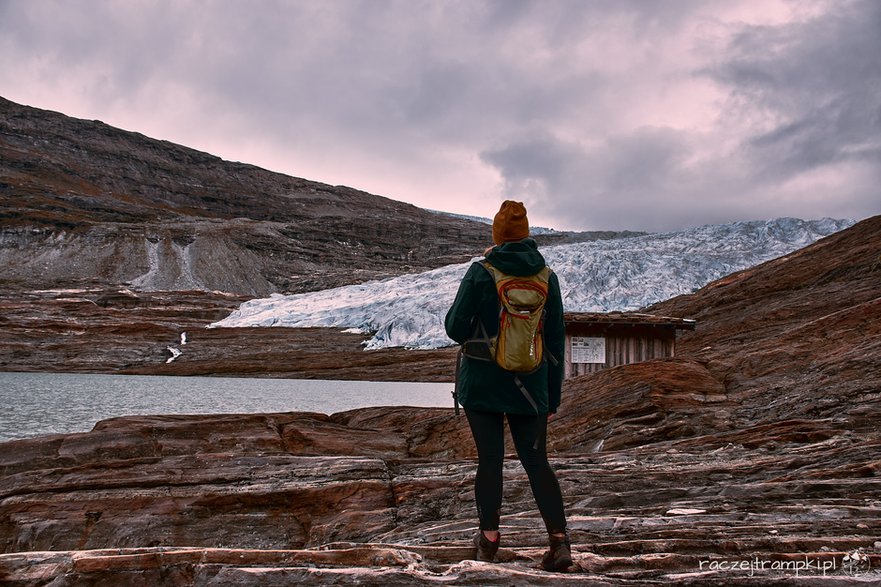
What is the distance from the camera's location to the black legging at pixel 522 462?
5281 millimetres

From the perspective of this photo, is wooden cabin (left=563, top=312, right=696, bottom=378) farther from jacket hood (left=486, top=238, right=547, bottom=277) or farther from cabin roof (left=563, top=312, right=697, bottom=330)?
jacket hood (left=486, top=238, right=547, bottom=277)

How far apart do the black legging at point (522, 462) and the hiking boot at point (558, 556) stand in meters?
0.08

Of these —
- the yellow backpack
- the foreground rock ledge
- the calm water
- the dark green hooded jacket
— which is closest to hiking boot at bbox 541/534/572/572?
the foreground rock ledge

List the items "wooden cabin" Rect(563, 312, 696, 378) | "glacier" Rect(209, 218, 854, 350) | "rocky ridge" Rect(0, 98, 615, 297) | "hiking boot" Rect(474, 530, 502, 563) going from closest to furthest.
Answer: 1. "hiking boot" Rect(474, 530, 502, 563)
2. "wooden cabin" Rect(563, 312, 696, 378)
3. "glacier" Rect(209, 218, 854, 350)
4. "rocky ridge" Rect(0, 98, 615, 297)

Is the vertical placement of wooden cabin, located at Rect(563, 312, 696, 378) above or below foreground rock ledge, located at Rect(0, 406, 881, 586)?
above

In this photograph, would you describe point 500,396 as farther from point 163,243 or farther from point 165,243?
point 163,243

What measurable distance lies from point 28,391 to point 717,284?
5080 centimetres

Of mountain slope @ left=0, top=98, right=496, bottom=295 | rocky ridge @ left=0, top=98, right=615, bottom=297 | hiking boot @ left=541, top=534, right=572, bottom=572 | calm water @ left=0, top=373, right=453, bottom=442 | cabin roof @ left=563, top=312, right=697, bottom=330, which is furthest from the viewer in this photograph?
mountain slope @ left=0, top=98, right=496, bottom=295

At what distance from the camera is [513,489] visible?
9055 mm

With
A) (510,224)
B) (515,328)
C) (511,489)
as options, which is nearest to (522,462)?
(515,328)

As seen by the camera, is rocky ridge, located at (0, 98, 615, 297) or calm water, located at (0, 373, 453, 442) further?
rocky ridge, located at (0, 98, 615, 297)

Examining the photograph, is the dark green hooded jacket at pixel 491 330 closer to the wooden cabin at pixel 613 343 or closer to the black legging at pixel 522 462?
the black legging at pixel 522 462

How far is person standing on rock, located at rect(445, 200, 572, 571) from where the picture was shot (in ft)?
17.3

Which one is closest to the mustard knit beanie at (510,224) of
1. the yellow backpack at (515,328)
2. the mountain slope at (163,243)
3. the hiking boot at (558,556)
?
the yellow backpack at (515,328)
